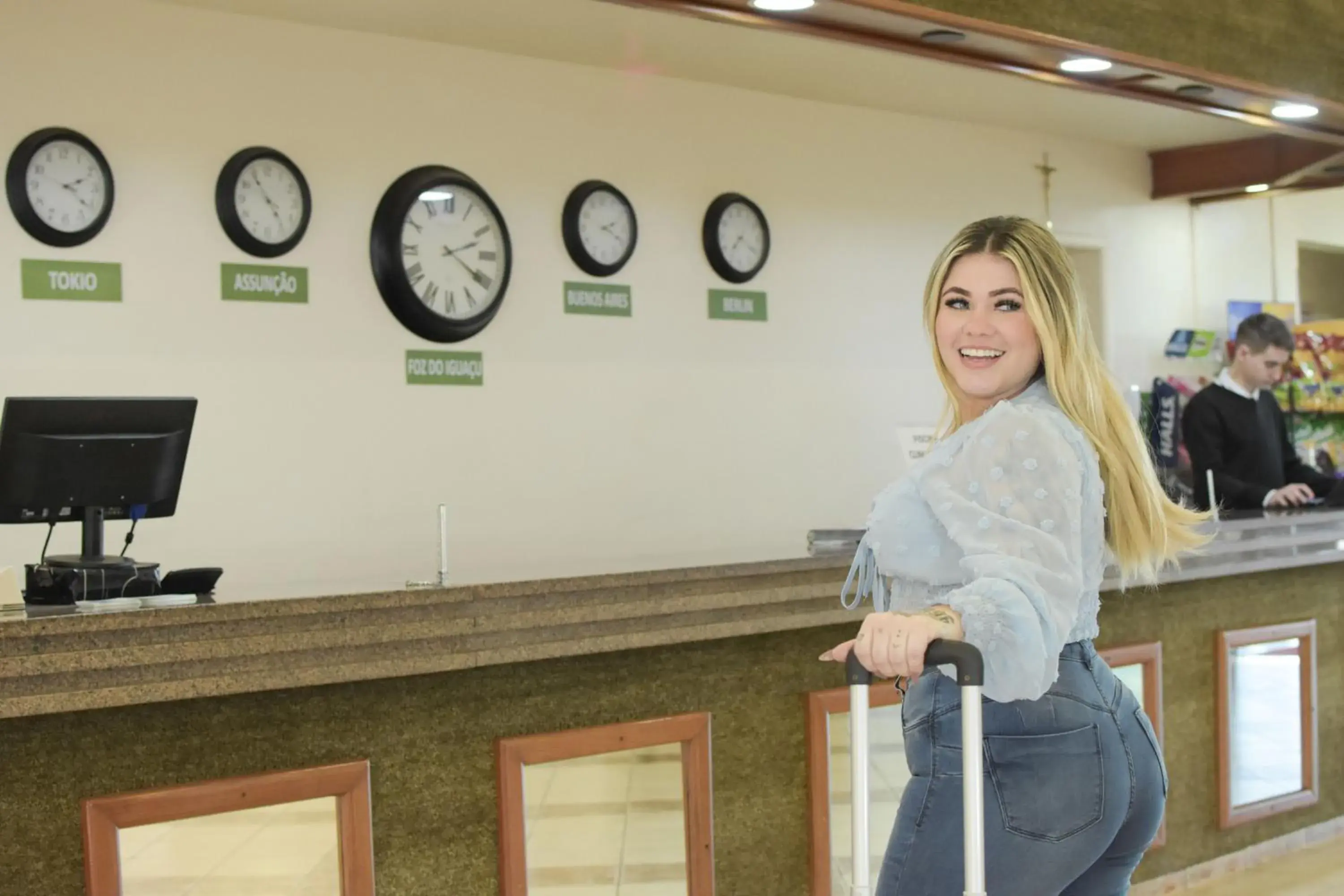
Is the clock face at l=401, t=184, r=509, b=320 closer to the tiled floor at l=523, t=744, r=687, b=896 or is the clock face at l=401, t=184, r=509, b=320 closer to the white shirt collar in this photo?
the tiled floor at l=523, t=744, r=687, b=896

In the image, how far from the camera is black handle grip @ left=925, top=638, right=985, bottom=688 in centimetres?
142

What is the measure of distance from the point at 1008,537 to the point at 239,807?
1829 mm

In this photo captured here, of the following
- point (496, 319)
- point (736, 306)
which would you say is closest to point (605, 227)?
point (496, 319)

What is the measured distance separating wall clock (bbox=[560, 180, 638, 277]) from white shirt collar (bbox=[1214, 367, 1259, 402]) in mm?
2361

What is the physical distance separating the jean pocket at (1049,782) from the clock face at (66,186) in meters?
3.72

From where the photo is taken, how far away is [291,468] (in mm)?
4891

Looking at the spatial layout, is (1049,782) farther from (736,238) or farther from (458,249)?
(736,238)

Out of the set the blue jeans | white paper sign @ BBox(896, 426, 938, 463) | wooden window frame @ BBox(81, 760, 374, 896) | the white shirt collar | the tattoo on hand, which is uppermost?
the white shirt collar

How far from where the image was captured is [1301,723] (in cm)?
501

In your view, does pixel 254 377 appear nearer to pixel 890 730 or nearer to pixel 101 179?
pixel 101 179

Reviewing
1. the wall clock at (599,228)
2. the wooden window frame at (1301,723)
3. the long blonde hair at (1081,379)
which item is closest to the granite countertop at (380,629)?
the long blonde hair at (1081,379)

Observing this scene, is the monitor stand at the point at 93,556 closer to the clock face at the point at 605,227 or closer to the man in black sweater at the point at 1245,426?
the clock face at the point at 605,227

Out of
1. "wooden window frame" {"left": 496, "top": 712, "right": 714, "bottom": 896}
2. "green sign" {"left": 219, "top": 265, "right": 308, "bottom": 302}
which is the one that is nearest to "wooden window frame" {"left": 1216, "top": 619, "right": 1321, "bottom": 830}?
"wooden window frame" {"left": 496, "top": 712, "right": 714, "bottom": 896}

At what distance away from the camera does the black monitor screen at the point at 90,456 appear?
3.09m
